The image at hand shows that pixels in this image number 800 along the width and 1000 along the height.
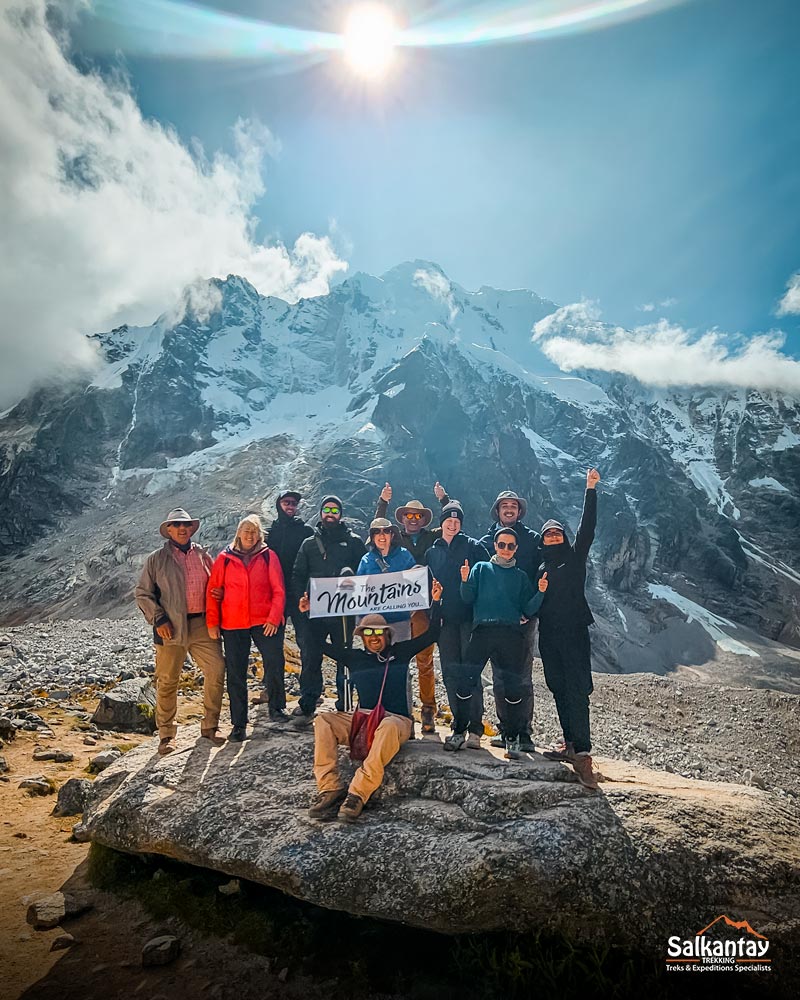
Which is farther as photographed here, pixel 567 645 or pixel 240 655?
pixel 240 655

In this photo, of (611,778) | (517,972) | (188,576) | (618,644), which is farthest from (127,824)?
(618,644)

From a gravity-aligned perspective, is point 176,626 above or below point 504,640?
above

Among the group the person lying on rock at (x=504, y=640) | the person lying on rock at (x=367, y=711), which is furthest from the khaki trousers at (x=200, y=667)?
→ the person lying on rock at (x=504, y=640)

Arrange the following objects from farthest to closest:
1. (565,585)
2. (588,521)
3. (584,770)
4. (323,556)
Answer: (323,556) < (588,521) < (565,585) < (584,770)

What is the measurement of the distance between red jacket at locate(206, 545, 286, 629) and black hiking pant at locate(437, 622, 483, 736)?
248 centimetres

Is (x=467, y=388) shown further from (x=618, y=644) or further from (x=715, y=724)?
(x=715, y=724)

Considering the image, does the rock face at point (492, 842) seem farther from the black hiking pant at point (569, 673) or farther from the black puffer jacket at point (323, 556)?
the black puffer jacket at point (323, 556)

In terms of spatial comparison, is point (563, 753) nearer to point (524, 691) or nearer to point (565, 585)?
point (524, 691)

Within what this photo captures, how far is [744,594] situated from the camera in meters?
135

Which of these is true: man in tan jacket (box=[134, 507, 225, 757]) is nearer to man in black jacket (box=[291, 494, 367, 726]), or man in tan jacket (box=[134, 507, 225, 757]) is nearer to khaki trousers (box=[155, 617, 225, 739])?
khaki trousers (box=[155, 617, 225, 739])

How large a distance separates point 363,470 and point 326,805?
117829mm

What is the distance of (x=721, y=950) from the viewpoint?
4.40 metres

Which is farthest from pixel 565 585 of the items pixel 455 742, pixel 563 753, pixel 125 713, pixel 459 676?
pixel 125 713

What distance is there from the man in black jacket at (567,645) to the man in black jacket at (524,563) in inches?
10.5
